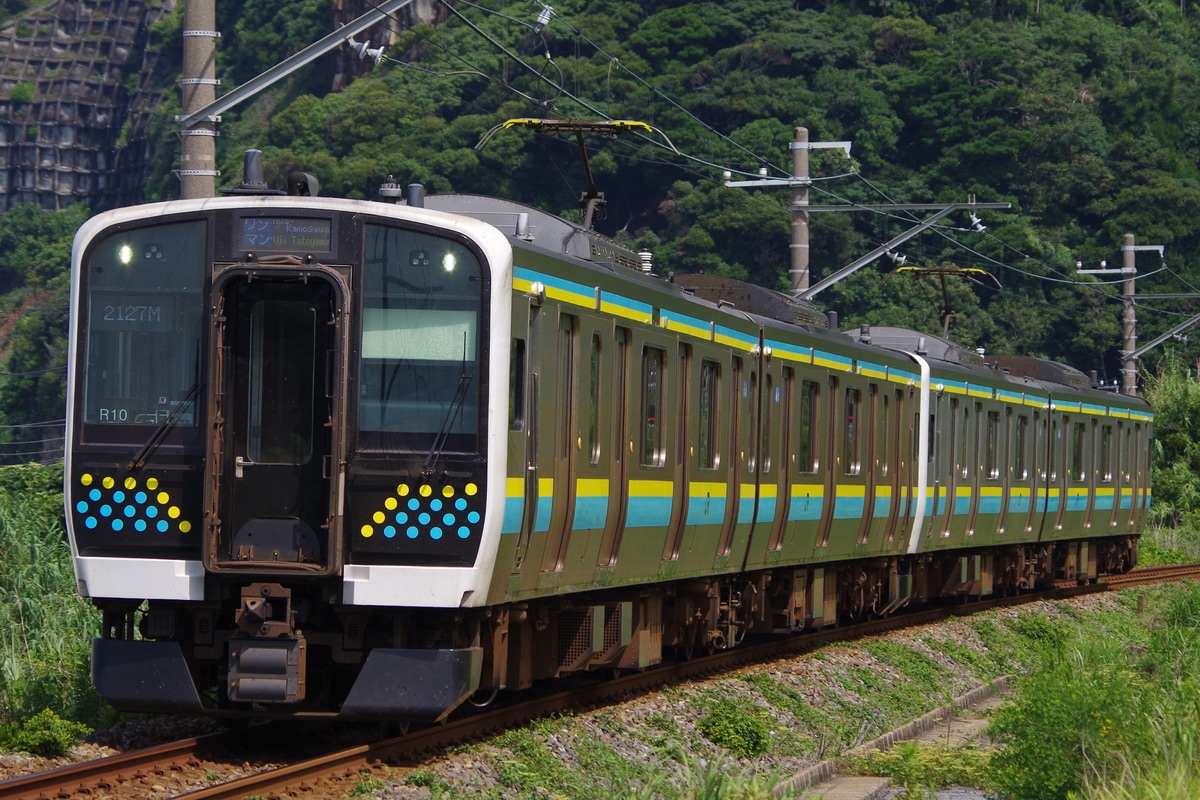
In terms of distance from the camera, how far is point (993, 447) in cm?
2355

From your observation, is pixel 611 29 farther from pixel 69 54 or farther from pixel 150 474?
pixel 150 474

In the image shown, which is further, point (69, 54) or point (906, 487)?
point (69, 54)

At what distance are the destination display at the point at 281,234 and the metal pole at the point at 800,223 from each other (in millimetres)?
15112

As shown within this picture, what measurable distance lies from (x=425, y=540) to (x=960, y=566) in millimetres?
14447

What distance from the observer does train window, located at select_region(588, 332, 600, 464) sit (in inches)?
455

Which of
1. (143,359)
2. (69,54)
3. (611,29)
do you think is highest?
(69,54)

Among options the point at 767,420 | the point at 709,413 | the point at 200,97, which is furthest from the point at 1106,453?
the point at 200,97

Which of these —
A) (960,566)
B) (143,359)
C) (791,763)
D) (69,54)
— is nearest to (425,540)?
(143,359)

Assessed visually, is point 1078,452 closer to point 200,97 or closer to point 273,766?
point 200,97

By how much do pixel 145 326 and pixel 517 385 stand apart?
1.95 metres

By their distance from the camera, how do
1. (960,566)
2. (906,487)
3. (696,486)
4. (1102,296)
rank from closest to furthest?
(696,486)
(906,487)
(960,566)
(1102,296)

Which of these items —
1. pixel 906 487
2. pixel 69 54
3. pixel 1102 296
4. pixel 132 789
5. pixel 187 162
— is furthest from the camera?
pixel 69 54

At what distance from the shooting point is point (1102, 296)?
2881 inches

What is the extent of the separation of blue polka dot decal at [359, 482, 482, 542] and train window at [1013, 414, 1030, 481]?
15.8m
